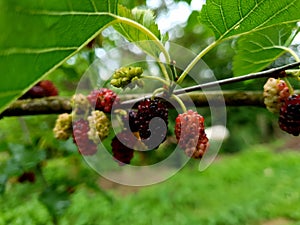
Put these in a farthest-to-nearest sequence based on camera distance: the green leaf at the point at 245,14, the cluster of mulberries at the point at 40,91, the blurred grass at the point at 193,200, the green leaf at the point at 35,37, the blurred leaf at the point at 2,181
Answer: the blurred grass at the point at 193,200 < the blurred leaf at the point at 2,181 < the cluster of mulberries at the point at 40,91 < the green leaf at the point at 245,14 < the green leaf at the point at 35,37

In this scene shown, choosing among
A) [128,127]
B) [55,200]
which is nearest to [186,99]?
[128,127]

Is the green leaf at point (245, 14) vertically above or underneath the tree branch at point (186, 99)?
above

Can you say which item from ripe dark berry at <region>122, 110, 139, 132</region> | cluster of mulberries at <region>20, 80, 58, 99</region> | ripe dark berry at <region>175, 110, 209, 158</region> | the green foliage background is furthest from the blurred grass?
ripe dark berry at <region>175, 110, 209, 158</region>

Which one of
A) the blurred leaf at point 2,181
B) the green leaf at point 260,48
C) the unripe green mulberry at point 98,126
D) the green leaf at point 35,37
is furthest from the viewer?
the blurred leaf at point 2,181

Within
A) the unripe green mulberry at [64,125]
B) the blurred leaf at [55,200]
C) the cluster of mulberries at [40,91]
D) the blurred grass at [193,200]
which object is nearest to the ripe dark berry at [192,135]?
the unripe green mulberry at [64,125]

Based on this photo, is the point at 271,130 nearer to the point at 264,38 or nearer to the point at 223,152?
the point at 223,152

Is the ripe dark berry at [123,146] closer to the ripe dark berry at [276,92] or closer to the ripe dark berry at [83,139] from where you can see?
the ripe dark berry at [83,139]

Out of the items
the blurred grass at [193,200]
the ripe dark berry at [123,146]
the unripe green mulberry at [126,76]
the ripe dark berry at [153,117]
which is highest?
the unripe green mulberry at [126,76]
